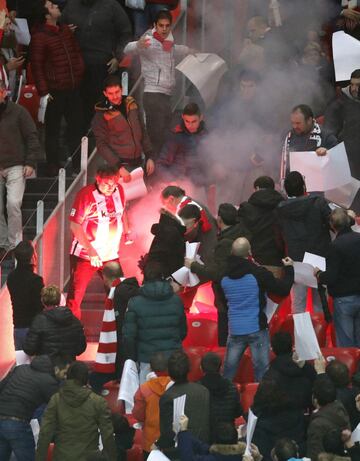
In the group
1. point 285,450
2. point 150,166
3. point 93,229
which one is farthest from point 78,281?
point 285,450

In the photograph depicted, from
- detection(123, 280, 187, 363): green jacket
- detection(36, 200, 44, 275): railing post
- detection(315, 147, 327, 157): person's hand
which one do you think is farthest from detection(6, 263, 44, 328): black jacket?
detection(315, 147, 327, 157): person's hand

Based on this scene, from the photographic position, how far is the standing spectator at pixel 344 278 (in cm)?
1546

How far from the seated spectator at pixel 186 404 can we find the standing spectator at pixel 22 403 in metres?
1.27

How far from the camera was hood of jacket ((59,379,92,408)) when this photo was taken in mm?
13281

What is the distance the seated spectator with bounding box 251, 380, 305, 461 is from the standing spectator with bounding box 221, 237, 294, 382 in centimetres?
168

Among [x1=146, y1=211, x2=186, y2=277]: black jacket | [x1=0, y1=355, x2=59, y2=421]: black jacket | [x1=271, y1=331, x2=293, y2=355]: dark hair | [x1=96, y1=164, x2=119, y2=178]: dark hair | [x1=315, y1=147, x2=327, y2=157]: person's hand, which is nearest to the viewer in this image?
[x1=271, y1=331, x2=293, y2=355]: dark hair

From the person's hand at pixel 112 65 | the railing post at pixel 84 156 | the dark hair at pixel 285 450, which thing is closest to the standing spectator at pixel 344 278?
the dark hair at pixel 285 450

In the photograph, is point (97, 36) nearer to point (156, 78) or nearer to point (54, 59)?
point (54, 59)

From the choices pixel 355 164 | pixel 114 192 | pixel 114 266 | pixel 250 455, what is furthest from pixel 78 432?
pixel 355 164

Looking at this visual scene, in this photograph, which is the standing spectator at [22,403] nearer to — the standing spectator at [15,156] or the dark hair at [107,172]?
the dark hair at [107,172]

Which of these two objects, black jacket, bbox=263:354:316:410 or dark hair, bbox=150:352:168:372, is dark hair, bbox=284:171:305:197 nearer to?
black jacket, bbox=263:354:316:410

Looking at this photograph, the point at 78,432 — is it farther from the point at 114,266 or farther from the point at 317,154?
the point at 317,154

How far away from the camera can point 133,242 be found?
1822cm

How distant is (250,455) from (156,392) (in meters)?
1.33
